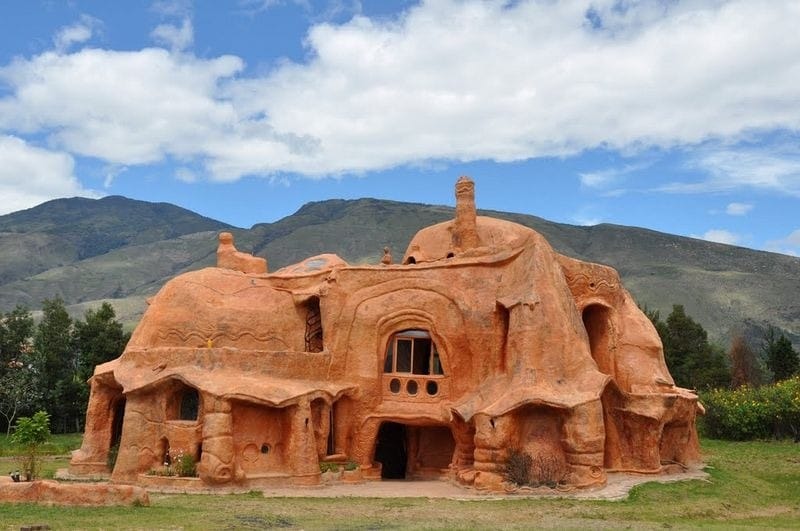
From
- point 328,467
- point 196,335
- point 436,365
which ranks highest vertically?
point 196,335

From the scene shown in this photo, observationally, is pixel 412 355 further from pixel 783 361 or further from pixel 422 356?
pixel 783 361

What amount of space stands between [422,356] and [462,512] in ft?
29.6

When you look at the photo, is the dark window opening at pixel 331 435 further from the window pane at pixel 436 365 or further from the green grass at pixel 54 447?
the green grass at pixel 54 447

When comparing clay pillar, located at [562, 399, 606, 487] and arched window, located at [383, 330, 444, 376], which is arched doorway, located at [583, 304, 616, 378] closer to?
clay pillar, located at [562, 399, 606, 487]

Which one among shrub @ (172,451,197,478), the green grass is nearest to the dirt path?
shrub @ (172,451,197,478)

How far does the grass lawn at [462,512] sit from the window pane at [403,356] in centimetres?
695

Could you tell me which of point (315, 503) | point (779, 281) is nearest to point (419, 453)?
point (315, 503)

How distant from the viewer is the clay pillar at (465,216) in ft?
93.4

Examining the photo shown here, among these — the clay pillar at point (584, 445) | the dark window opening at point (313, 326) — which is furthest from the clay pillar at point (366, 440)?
the clay pillar at point (584, 445)

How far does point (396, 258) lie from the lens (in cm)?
13562

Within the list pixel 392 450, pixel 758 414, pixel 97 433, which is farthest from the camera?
pixel 758 414

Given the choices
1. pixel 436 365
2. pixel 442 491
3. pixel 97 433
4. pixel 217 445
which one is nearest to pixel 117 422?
pixel 97 433

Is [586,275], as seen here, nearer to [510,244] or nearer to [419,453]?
[510,244]

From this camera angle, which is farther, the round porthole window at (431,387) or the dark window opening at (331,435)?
the round porthole window at (431,387)
